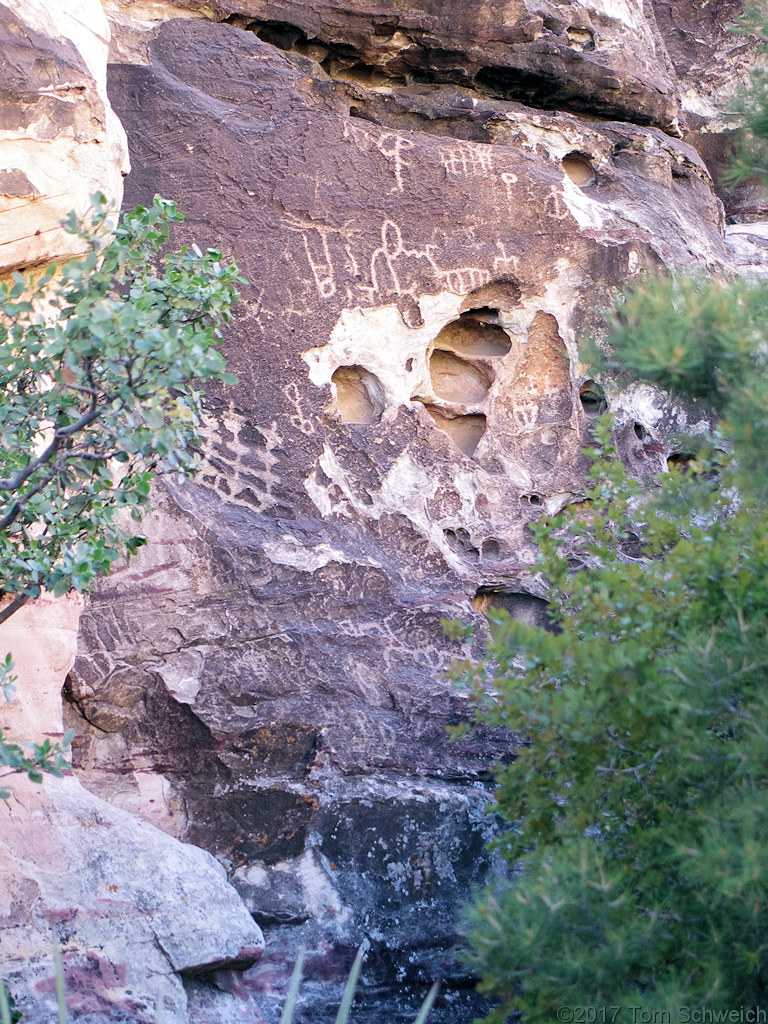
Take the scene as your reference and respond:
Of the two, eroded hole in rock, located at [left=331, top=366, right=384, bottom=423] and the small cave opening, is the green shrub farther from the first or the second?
the small cave opening

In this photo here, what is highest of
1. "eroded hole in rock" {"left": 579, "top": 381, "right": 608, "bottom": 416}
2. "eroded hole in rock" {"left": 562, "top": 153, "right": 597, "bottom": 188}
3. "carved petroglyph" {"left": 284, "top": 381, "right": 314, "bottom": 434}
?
"eroded hole in rock" {"left": 562, "top": 153, "right": 597, "bottom": 188}

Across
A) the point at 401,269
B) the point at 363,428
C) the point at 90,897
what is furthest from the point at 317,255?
the point at 90,897

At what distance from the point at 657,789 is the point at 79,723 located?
2.12 m

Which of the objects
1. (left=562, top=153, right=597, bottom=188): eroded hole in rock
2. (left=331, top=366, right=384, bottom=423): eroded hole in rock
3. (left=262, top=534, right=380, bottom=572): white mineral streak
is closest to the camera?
(left=262, top=534, right=380, bottom=572): white mineral streak

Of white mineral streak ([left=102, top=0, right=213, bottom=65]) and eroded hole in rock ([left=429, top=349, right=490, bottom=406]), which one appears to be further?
eroded hole in rock ([left=429, top=349, right=490, bottom=406])

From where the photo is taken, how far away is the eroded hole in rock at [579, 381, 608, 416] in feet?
15.6

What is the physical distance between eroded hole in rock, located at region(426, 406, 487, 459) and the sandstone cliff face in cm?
1

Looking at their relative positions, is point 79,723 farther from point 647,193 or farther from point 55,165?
point 647,193

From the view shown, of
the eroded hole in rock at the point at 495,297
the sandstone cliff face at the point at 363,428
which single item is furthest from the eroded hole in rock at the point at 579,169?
the eroded hole in rock at the point at 495,297

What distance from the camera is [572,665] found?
2.58 meters

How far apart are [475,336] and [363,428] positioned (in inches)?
33.5

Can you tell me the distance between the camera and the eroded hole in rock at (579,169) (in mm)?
5324

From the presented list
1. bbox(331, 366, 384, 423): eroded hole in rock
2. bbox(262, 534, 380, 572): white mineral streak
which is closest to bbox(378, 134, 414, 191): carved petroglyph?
bbox(331, 366, 384, 423): eroded hole in rock

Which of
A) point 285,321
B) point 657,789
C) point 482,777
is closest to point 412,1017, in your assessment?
point 482,777
